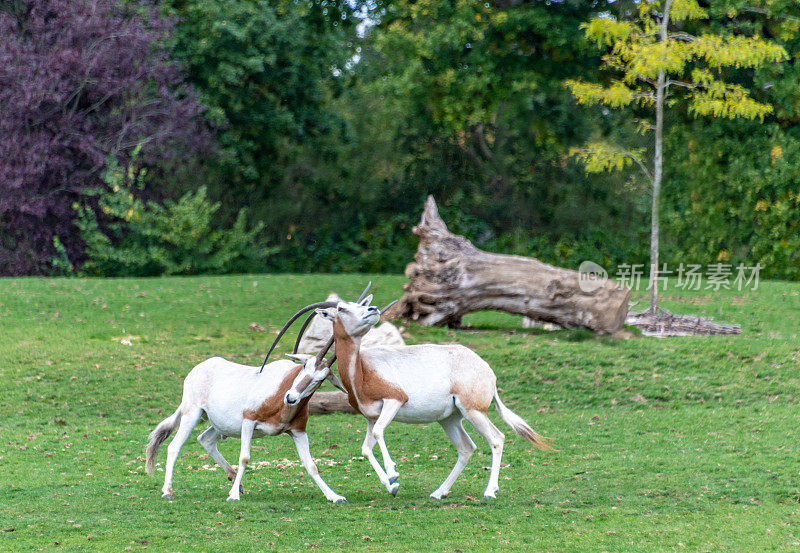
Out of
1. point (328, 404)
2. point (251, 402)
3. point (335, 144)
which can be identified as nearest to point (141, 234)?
point (335, 144)

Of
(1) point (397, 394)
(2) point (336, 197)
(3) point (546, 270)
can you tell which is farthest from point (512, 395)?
(2) point (336, 197)

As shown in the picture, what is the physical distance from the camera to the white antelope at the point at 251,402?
23.8ft

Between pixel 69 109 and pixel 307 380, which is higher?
pixel 69 109

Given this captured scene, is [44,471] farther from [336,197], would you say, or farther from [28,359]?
[336,197]

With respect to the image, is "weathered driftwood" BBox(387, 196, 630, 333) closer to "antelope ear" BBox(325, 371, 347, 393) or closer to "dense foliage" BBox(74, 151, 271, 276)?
"antelope ear" BBox(325, 371, 347, 393)

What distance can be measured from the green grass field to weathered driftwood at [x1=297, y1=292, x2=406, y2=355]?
78 centimetres

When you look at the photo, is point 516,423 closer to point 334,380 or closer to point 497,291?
point 334,380

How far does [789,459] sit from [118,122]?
18.5 m

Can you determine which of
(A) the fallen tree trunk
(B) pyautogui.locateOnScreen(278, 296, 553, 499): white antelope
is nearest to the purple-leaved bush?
(A) the fallen tree trunk

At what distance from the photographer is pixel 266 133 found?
86.1 ft

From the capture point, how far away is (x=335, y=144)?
2762cm

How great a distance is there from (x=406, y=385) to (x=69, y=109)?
60.6 feet

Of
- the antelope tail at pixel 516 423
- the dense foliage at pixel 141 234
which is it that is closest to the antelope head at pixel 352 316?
the antelope tail at pixel 516 423

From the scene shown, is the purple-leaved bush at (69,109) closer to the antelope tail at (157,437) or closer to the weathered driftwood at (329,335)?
the weathered driftwood at (329,335)
